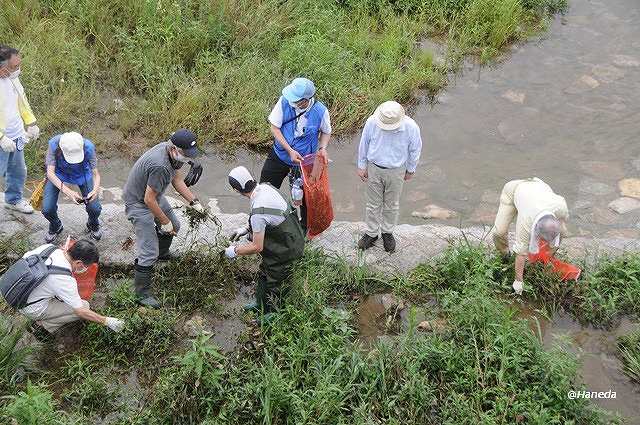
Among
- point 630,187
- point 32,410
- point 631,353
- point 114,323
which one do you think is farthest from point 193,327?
point 630,187

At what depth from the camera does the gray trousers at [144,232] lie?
16.6ft

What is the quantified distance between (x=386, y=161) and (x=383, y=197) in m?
0.44

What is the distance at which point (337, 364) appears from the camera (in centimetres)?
470

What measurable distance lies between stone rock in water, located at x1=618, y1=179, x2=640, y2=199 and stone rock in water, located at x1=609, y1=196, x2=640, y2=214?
9cm

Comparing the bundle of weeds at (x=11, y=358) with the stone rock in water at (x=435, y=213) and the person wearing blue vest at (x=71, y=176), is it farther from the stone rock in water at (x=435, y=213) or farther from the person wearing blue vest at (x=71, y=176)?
the stone rock in water at (x=435, y=213)

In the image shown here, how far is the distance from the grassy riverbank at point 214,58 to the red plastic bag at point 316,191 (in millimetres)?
2062

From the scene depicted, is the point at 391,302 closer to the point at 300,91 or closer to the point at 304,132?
the point at 304,132

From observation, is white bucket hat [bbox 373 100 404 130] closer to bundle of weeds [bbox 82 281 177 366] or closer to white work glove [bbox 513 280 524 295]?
white work glove [bbox 513 280 524 295]

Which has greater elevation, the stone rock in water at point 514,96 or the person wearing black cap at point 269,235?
the person wearing black cap at point 269,235

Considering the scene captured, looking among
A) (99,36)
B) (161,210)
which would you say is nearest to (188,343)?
(161,210)

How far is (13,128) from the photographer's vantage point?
564 cm

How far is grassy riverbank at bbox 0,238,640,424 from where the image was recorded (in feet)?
14.8

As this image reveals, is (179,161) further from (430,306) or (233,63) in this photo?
(233,63)

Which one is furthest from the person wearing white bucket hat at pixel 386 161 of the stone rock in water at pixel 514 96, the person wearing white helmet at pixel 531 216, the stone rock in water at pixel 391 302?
the stone rock in water at pixel 514 96
